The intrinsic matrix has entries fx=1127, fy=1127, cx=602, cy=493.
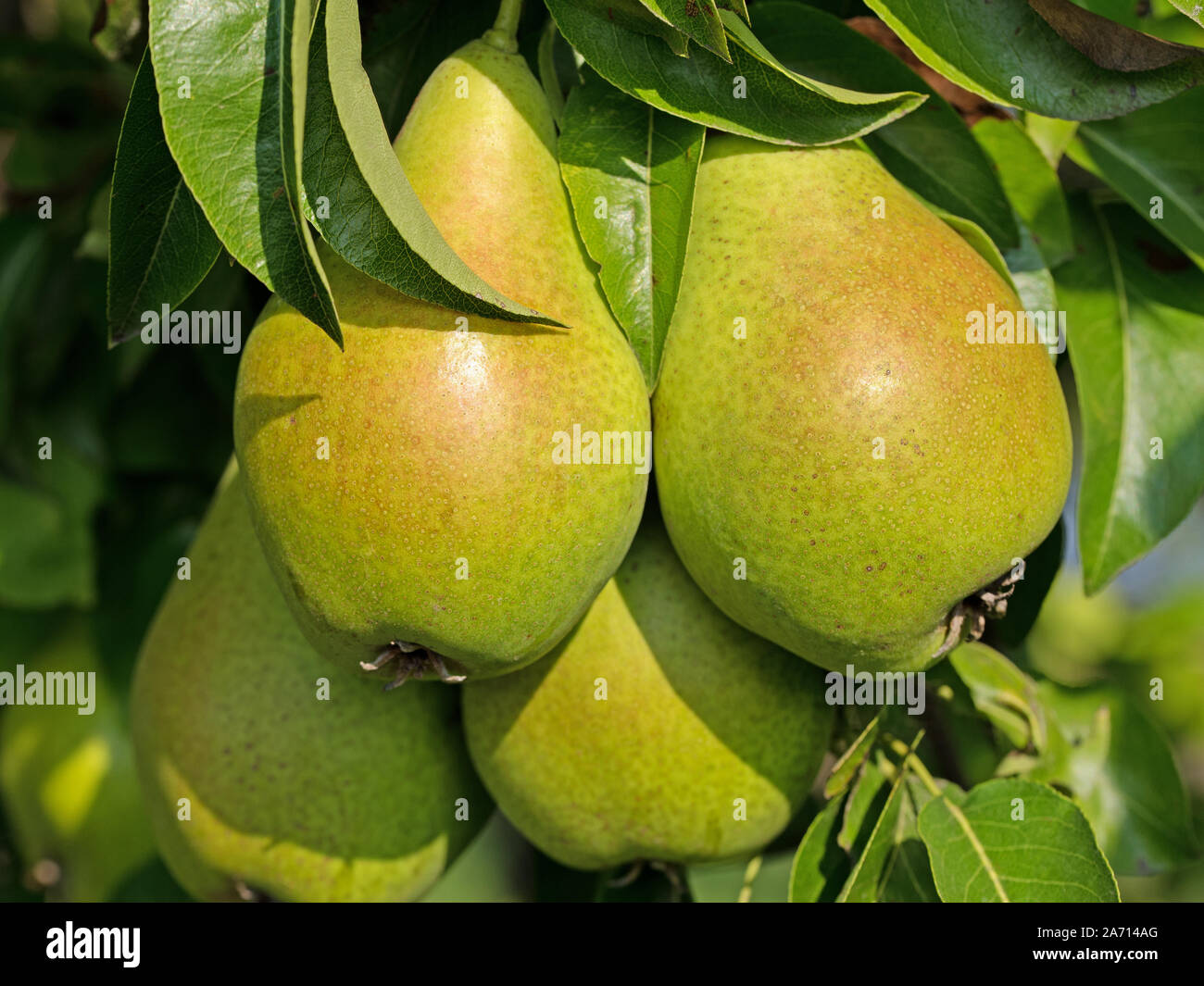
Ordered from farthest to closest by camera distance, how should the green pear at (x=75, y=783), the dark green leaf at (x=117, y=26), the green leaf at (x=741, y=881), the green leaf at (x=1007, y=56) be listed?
the green pear at (x=75, y=783)
the green leaf at (x=741, y=881)
the dark green leaf at (x=117, y=26)
the green leaf at (x=1007, y=56)

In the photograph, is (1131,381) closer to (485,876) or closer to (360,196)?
(360,196)

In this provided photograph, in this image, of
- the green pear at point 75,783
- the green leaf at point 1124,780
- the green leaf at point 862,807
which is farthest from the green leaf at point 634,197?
the green pear at point 75,783

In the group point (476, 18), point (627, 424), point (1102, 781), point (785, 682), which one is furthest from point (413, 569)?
point (1102, 781)

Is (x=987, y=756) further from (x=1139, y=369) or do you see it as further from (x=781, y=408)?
(x=781, y=408)

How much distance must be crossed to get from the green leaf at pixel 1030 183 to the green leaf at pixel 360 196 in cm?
71

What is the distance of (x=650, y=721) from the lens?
1.31m

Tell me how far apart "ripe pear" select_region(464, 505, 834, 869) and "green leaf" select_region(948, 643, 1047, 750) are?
0.85 ft

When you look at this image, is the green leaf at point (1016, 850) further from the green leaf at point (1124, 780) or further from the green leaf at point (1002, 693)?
the green leaf at point (1124, 780)

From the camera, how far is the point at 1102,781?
1.75 meters

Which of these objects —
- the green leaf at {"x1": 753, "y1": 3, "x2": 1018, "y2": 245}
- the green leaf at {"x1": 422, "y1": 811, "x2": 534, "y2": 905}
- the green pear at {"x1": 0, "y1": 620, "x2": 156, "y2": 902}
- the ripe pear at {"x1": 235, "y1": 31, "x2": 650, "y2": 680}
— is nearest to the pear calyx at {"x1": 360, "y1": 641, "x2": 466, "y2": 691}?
the ripe pear at {"x1": 235, "y1": 31, "x2": 650, "y2": 680}

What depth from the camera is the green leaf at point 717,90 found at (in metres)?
1.11

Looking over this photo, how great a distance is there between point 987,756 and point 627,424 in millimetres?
1029

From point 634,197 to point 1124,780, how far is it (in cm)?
123

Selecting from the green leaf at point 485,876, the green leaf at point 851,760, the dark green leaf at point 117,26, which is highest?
the dark green leaf at point 117,26
